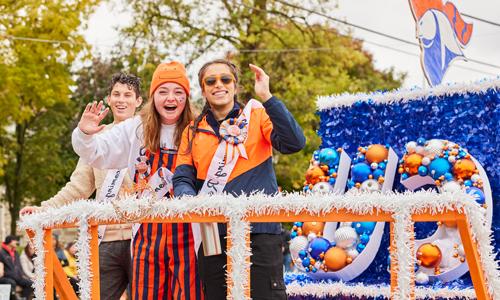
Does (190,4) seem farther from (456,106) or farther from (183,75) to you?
(183,75)

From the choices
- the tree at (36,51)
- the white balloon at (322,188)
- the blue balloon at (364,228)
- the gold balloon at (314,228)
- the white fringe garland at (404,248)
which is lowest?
the white fringe garland at (404,248)

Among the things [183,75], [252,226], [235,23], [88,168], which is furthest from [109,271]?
[235,23]

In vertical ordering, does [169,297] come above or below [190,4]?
below

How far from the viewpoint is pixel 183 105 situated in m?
4.12

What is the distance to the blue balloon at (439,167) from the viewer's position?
5809mm

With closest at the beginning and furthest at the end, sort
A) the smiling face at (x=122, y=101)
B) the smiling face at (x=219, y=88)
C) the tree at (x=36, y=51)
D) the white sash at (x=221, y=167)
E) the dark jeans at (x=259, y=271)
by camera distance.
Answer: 1. the dark jeans at (x=259, y=271)
2. the white sash at (x=221, y=167)
3. the smiling face at (x=219, y=88)
4. the smiling face at (x=122, y=101)
5. the tree at (x=36, y=51)

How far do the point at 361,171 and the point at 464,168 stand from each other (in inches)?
35.8

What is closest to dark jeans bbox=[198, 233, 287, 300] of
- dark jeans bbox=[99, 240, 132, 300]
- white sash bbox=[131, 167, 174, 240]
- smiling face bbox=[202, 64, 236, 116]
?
white sash bbox=[131, 167, 174, 240]

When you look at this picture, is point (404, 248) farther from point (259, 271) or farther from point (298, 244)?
point (298, 244)

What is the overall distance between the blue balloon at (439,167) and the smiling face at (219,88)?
253 centimetres

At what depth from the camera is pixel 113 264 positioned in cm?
479

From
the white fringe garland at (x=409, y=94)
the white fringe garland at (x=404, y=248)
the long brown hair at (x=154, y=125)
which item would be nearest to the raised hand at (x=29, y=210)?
the long brown hair at (x=154, y=125)

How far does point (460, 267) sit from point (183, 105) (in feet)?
8.83

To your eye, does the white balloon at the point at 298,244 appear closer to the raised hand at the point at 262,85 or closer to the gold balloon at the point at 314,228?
the gold balloon at the point at 314,228
